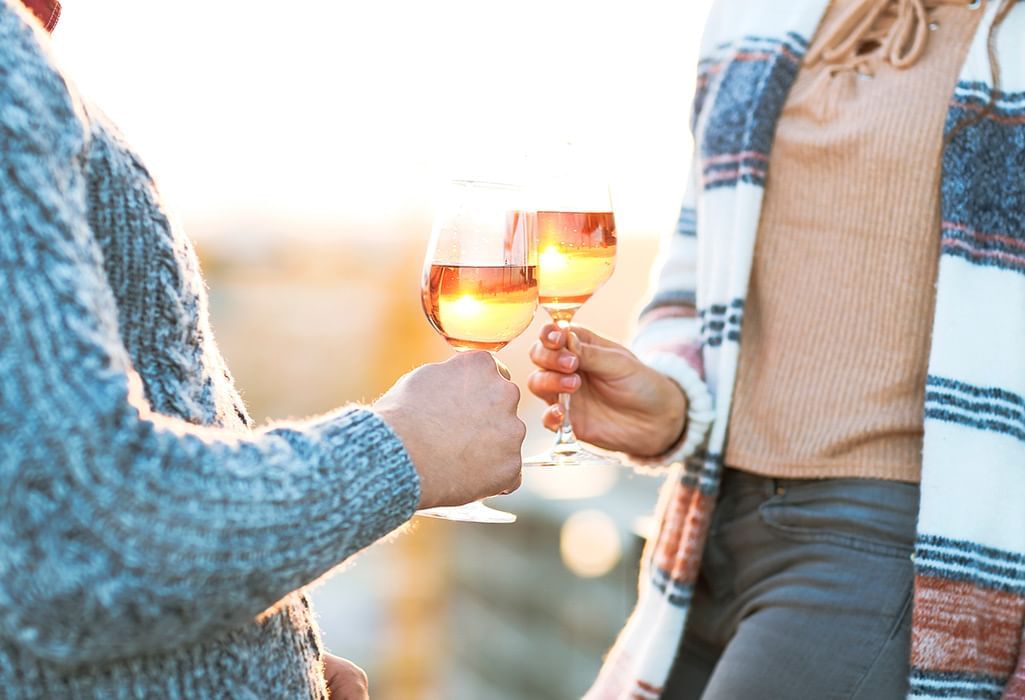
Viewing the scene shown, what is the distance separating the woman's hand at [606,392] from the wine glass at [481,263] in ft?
1.00

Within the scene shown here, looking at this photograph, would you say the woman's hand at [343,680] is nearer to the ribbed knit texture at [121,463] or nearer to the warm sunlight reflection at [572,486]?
the ribbed knit texture at [121,463]

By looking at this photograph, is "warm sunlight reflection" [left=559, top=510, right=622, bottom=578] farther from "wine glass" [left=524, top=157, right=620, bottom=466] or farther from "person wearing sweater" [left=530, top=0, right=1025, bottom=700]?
"wine glass" [left=524, top=157, right=620, bottom=466]

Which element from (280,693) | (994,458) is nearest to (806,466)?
(994,458)

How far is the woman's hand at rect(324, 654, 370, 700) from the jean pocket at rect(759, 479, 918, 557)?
2.25 ft

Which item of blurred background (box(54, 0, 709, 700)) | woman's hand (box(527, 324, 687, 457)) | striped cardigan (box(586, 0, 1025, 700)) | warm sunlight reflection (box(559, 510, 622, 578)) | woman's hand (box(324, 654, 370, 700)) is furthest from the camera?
warm sunlight reflection (box(559, 510, 622, 578))

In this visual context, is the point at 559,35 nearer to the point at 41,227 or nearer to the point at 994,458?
the point at 994,458

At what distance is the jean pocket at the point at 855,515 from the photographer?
1.49 m

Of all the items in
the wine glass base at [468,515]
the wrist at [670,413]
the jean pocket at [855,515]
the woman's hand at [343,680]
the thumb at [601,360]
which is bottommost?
the woman's hand at [343,680]

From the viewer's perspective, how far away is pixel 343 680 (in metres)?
1.22

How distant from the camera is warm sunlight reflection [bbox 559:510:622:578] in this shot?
360cm

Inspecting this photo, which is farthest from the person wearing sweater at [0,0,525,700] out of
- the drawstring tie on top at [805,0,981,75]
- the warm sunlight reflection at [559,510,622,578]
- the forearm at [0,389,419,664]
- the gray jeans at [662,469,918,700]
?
the warm sunlight reflection at [559,510,622,578]

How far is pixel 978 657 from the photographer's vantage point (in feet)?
4.53

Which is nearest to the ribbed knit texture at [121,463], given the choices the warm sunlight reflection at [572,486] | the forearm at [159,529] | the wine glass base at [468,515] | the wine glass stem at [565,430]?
the forearm at [159,529]

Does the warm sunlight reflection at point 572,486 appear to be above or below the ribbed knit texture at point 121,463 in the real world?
below
